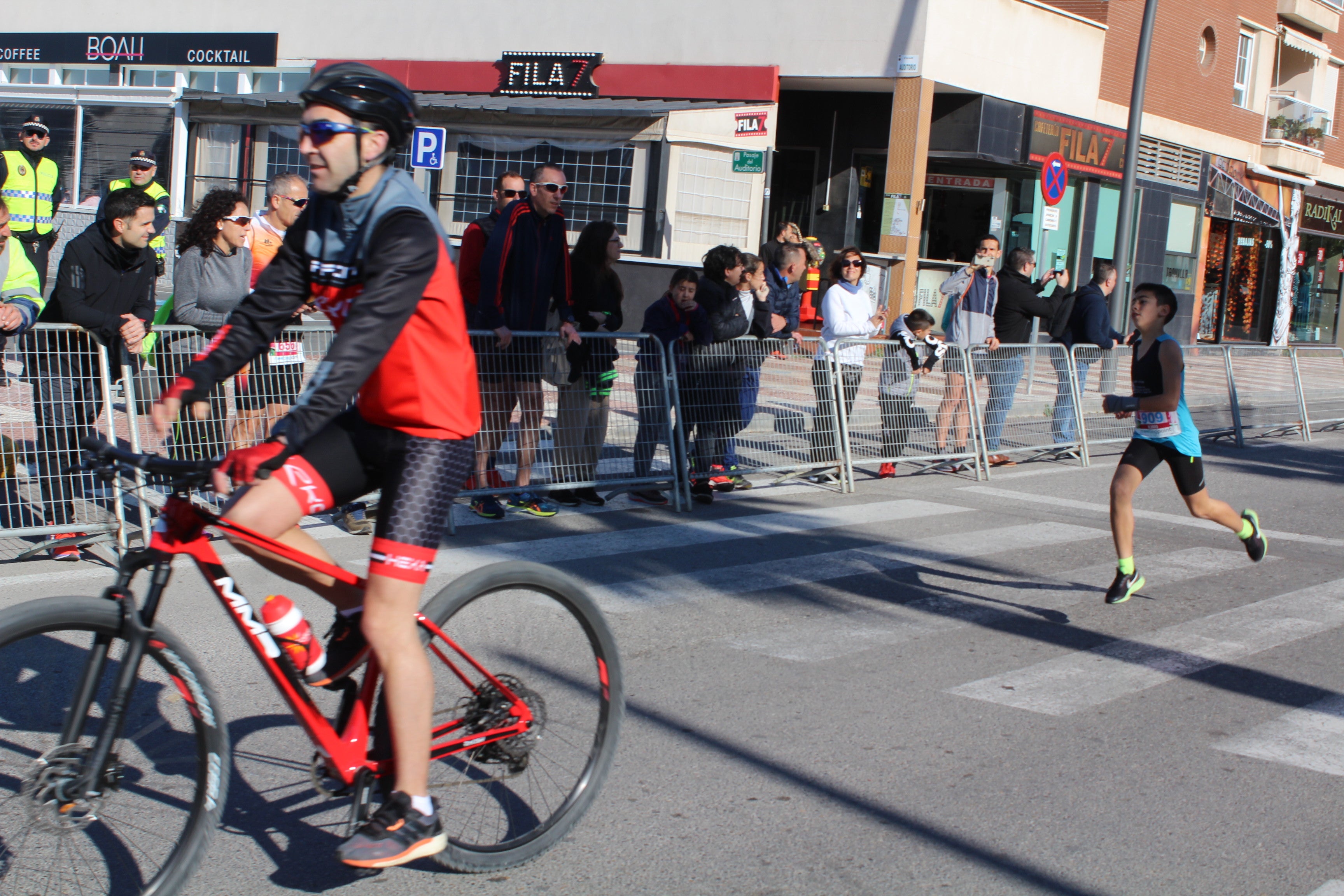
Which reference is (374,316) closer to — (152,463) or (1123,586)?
(152,463)

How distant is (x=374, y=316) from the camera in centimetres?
299

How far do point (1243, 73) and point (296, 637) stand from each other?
32.5m

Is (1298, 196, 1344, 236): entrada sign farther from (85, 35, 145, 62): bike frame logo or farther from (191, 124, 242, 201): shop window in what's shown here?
(85, 35, 145, 62): bike frame logo

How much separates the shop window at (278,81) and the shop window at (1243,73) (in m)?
21.3

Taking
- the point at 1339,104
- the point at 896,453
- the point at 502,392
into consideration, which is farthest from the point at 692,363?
the point at 1339,104

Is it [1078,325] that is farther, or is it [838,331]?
[1078,325]

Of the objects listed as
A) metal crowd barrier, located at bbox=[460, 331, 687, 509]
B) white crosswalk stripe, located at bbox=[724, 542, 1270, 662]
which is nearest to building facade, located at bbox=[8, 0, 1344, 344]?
metal crowd barrier, located at bbox=[460, 331, 687, 509]

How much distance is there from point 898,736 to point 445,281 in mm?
2554

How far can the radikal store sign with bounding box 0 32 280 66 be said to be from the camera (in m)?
28.0

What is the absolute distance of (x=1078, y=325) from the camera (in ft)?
41.8

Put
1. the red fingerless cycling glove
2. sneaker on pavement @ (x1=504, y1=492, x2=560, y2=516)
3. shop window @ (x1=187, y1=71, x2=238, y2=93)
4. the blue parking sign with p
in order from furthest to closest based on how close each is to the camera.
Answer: shop window @ (x1=187, y1=71, x2=238, y2=93) → the blue parking sign with p → sneaker on pavement @ (x1=504, y1=492, x2=560, y2=516) → the red fingerless cycling glove

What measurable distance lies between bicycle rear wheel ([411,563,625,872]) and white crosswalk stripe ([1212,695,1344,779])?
2548 millimetres

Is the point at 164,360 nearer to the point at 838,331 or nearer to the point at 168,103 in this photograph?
the point at 838,331

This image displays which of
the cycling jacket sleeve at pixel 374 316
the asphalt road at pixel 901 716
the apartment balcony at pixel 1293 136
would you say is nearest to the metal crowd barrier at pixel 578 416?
the asphalt road at pixel 901 716
